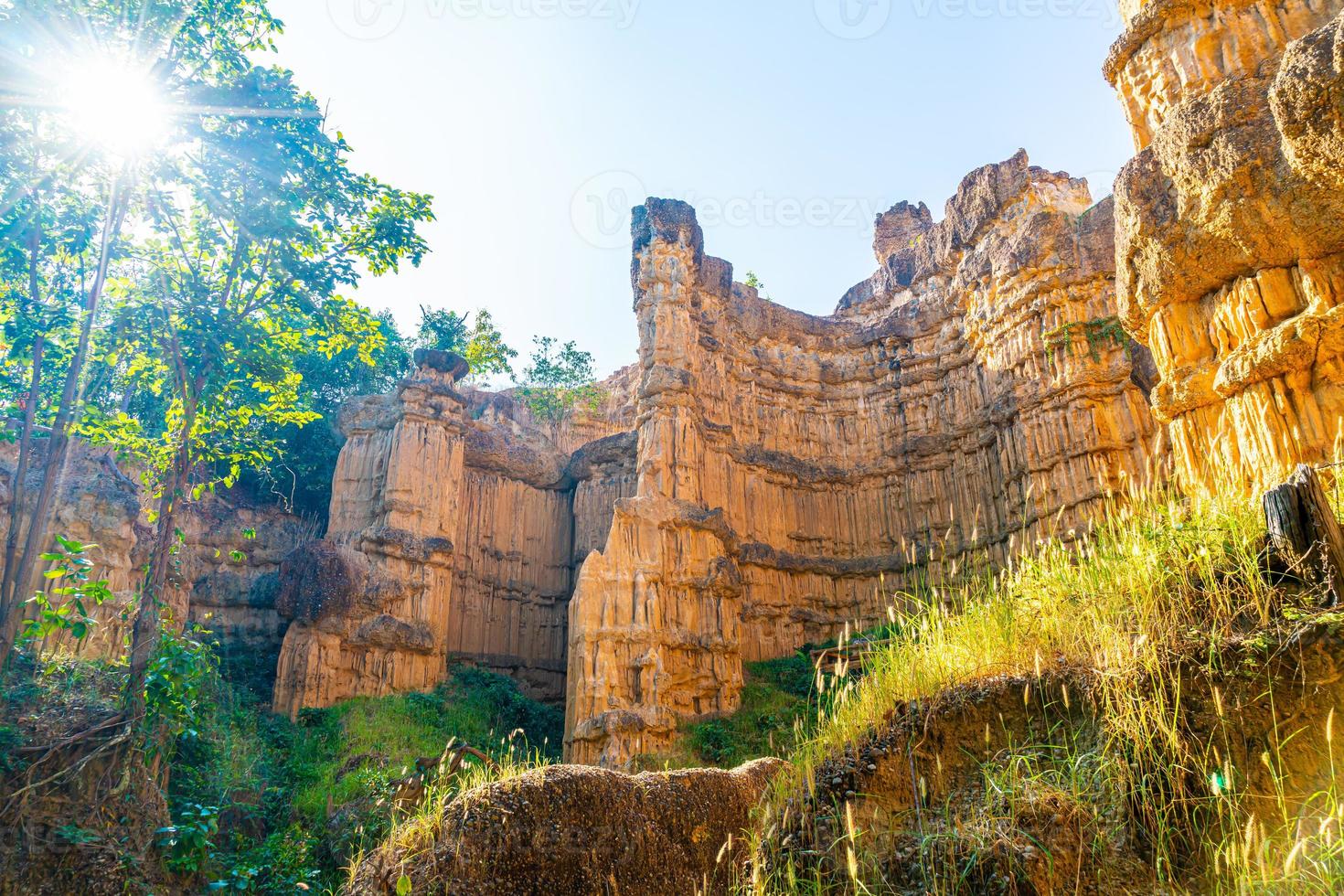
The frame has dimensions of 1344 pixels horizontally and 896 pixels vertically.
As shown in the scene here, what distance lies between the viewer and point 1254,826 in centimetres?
421

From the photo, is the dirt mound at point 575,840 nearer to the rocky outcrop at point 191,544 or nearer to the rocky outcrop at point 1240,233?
the rocky outcrop at point 1240,233

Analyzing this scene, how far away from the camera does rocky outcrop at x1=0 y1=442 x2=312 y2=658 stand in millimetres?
18766

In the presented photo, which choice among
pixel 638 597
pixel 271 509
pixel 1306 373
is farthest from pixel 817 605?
pixel 1306 373

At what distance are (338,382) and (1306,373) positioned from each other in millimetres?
Answer: 30214

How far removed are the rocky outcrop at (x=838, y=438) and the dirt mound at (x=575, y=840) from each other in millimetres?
12976

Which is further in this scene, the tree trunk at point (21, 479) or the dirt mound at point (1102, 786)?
the tree trunk at point (21, 479)

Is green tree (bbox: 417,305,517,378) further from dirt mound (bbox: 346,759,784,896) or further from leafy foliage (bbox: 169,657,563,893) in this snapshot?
dirt mound (bbox: 346,759,784,896)

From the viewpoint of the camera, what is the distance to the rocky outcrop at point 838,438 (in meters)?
21.6

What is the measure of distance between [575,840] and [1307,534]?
15.0ft

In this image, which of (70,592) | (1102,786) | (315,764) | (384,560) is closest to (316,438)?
(384,560)

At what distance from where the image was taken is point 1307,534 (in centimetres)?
477

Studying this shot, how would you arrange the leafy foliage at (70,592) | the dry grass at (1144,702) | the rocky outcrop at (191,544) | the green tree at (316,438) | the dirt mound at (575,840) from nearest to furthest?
the dry grass at (1144,702)
the dirt mound at (575,840)
the leafy foliage at (70,592)
the rocky outcrop at (191,544)
the green tree at (316,438)

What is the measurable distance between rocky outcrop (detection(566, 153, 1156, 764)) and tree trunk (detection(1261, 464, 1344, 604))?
14.0 m

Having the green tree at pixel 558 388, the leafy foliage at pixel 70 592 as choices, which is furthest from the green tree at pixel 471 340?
the leafy foliage at pixel 70 592
